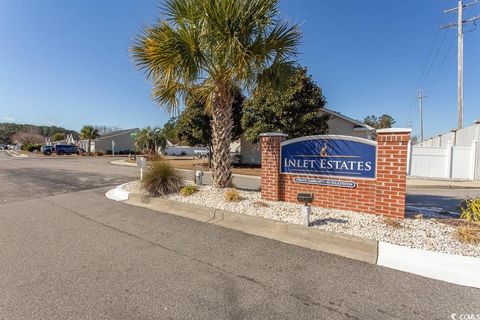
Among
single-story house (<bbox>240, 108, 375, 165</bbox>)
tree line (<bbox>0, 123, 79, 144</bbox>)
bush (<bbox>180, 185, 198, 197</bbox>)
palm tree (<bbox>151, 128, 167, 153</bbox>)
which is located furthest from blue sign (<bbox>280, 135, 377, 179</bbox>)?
tree line (<bbox>0, 123, 79, 144</bbox>)

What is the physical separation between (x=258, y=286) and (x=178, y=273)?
1118mm

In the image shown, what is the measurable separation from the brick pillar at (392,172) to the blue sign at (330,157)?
0.19 metres

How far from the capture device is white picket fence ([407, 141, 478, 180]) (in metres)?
15.3

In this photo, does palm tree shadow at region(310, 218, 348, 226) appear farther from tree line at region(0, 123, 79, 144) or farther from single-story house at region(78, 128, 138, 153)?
tree line at region(0, 123, 79, 144)

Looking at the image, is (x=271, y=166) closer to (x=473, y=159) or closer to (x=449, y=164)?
(x=449, y=164)

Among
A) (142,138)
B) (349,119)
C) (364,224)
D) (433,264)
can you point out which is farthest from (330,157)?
(142,138)

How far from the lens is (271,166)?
686 cm

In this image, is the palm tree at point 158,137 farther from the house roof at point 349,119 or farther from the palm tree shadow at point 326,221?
the palm tree shadow at point 326,221

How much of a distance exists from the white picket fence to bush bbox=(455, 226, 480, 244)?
14.1 metres

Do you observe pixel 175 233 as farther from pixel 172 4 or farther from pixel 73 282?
→ pixel 172 4

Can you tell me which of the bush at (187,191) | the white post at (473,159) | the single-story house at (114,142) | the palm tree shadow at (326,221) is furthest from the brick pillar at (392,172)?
the single-story house at (114,142)

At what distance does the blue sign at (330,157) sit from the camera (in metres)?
5.56

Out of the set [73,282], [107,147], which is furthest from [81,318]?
[107,147]

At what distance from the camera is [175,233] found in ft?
17.1
